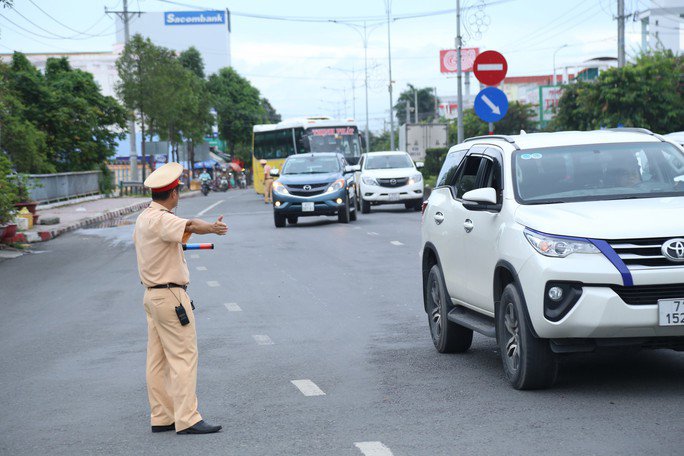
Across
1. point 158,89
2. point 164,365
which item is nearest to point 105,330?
point 164,365

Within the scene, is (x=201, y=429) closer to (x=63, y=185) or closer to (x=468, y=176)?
(x=468, y=176)

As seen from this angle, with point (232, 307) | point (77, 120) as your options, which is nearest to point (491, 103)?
point (232, 307)

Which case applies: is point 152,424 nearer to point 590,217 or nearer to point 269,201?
point 590,217

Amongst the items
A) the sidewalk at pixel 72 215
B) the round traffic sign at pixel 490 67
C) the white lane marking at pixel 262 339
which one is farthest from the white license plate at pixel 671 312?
the sidewalk at pixel 72 215

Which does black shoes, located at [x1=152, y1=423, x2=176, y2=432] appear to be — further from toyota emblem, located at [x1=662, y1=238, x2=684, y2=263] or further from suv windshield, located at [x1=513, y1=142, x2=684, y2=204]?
toyota emblem, located at [x1=662, y1=238, x2=684, y2=263]

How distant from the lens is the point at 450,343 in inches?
368

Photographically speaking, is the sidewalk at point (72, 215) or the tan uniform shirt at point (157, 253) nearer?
the tan uniform shirt at point (157, 253)

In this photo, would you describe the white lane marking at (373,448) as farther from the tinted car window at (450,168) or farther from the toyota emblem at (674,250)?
the tinted car window at (450,168)

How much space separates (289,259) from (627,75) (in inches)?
895

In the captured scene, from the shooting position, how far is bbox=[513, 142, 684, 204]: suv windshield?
802cm

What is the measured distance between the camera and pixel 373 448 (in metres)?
6.12

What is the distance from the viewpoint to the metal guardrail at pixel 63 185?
3881 centimetres

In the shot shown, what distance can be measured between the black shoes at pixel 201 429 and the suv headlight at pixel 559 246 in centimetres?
235

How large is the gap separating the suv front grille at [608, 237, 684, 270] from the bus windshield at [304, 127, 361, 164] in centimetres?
3845
